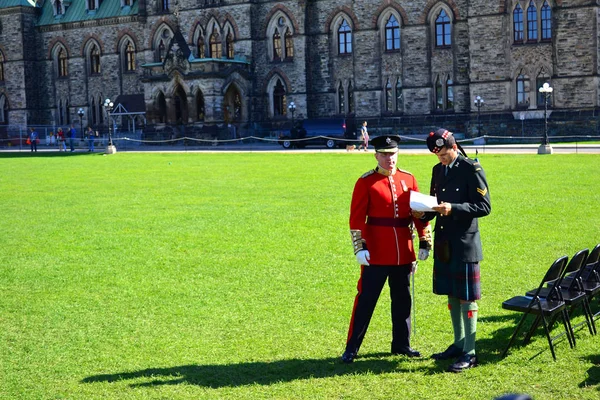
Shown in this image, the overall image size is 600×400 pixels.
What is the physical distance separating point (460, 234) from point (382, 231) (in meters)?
0.72

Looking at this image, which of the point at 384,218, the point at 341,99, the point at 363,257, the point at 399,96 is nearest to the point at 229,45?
the point at 341,99

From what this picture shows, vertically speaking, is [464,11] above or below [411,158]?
above

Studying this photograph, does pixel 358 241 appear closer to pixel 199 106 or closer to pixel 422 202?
pixel 422 202

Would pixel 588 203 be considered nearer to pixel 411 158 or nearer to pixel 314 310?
pixel 314 310

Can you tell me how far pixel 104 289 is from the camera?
36.9 ft

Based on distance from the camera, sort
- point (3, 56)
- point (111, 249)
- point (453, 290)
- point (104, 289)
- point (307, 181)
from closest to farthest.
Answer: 1. point (453, 290)
2. point (104, 289)
3. point (111, 249)
4. point (307, 181)
5. point (3, 56)

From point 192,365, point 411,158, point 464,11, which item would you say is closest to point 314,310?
point 192,365

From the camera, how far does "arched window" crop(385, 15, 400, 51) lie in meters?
51.3

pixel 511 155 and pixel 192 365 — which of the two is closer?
pixel 192 365

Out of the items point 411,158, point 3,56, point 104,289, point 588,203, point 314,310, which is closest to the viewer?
point 314,310

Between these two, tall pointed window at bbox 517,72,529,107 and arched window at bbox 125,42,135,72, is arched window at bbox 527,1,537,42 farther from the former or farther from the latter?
Answer: arched window at bbox 125,42,135,72

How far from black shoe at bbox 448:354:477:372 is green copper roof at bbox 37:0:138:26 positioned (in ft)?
190

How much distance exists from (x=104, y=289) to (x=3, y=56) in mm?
60547

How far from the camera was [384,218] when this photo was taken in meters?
8.03
